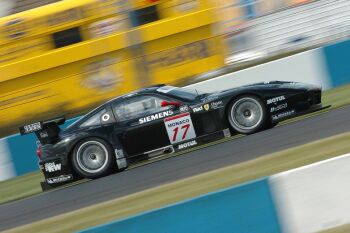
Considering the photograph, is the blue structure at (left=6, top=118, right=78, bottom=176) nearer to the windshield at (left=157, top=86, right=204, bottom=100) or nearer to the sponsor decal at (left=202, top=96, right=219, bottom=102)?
the windshield at (left=157, top=86, right=204, bottom=100)

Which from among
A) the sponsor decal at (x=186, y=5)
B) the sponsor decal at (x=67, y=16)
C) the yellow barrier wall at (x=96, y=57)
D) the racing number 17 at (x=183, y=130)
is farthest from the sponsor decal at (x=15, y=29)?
the racing number 17 at (x=183, y=130)

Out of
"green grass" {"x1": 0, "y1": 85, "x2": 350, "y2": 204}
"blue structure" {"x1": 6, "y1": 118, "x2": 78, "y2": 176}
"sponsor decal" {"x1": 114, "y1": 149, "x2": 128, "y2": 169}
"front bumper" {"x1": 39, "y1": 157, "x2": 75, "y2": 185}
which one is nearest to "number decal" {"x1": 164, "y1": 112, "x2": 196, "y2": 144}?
"sponsor decal" {"x1": 114, "y1": 149, "x2": 128, "y2": 169}

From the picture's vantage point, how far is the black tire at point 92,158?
10.3 m

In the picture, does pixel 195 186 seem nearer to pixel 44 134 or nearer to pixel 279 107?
pixel 279 107

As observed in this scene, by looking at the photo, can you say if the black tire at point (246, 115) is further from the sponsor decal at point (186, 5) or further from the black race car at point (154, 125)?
the sponsor decal at point (186, 5)

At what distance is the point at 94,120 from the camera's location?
10.5m

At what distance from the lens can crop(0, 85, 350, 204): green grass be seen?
10.7 m

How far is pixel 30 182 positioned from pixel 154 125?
2.63 metres

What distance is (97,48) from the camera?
1652cm

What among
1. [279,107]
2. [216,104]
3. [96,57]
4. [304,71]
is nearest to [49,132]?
[216,104]

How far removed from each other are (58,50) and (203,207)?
12.2 metres

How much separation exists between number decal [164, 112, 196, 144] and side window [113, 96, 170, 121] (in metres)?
0.23

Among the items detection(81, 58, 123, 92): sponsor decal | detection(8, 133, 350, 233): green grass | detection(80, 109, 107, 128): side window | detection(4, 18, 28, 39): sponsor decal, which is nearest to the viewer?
detection(8, 133, 350, 233): green grass

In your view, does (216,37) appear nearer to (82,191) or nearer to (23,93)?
(23,93)
